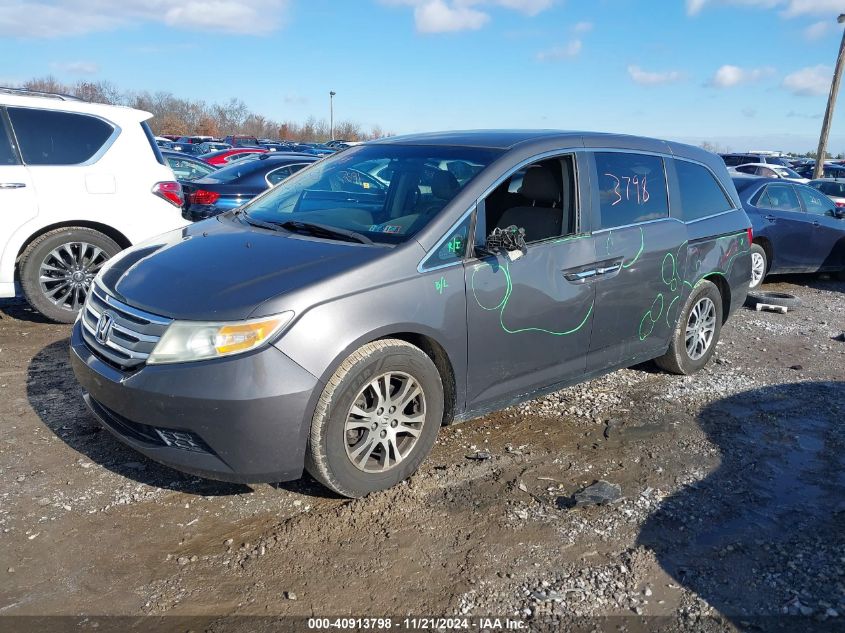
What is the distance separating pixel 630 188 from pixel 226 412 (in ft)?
10.1

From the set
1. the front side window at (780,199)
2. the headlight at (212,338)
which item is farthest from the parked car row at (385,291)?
the front side window at (780,199)

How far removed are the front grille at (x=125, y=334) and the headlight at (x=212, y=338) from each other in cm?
7

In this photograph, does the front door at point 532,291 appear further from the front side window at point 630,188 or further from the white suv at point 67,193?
the white suv at point 67,193

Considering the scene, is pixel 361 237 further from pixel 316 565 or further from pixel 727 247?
pixel 727 247

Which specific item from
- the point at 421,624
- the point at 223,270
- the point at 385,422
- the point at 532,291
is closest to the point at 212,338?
the point at 223,270

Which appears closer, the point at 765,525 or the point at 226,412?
the point at 226,412

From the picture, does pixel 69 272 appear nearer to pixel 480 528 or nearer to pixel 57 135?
pixel 57 135

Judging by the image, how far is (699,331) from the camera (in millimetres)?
5523

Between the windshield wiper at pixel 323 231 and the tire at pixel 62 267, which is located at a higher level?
the windshield wiper at pixel 323 231

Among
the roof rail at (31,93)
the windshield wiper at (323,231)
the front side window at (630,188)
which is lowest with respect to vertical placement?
the windshield wiper at (323,231)

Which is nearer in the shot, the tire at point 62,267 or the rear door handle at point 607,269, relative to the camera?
the rear door handle at point 607,269

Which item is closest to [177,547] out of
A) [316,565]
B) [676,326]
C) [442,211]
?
[316,565]

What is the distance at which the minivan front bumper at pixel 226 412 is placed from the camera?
2.98m

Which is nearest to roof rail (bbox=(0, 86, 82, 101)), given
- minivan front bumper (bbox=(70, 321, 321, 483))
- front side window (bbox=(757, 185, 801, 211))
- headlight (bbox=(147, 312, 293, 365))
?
minivan front bumper (bbox=(70, 321, 321, 483))
